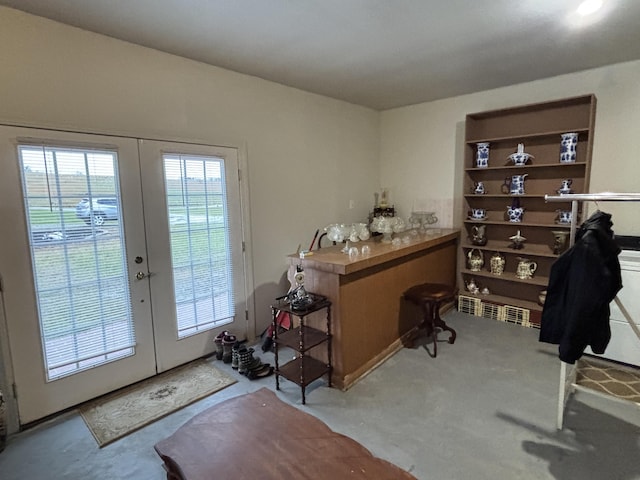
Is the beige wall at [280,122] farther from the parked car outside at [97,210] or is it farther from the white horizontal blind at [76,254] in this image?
the parked car outside at [97,210]

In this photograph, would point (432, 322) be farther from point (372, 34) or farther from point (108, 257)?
point (108, 257)

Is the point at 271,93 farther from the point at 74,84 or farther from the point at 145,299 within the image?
the point at 145,299

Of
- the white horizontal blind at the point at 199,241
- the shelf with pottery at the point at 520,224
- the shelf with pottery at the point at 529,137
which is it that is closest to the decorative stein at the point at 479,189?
the shelf with pottery at the point at 520,224

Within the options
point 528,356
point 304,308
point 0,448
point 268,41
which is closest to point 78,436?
point 0,448

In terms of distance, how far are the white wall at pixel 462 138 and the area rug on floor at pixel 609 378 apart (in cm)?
128

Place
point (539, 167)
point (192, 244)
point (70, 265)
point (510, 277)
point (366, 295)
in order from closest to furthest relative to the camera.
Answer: point (70, 265)
point (366, 295)
point (192, 244)
point (539, 167)
point (510, 277)

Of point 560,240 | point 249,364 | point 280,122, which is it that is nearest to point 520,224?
point 560,240

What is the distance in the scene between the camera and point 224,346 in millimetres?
3109

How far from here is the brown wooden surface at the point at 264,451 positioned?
4.45ft

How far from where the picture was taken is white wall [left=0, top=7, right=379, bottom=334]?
2.20 m

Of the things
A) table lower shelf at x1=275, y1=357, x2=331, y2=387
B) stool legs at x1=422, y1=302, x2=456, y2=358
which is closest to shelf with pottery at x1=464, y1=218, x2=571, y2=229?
stool legs at x1=422, y1=302, x2=456, y2=358

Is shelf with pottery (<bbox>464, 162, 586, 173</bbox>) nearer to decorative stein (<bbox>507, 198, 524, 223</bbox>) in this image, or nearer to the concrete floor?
decorative stein (<bbox>507, 198, 524, 223</bbox>)

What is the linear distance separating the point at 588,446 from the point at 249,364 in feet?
7.71

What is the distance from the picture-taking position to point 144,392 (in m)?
2.67
